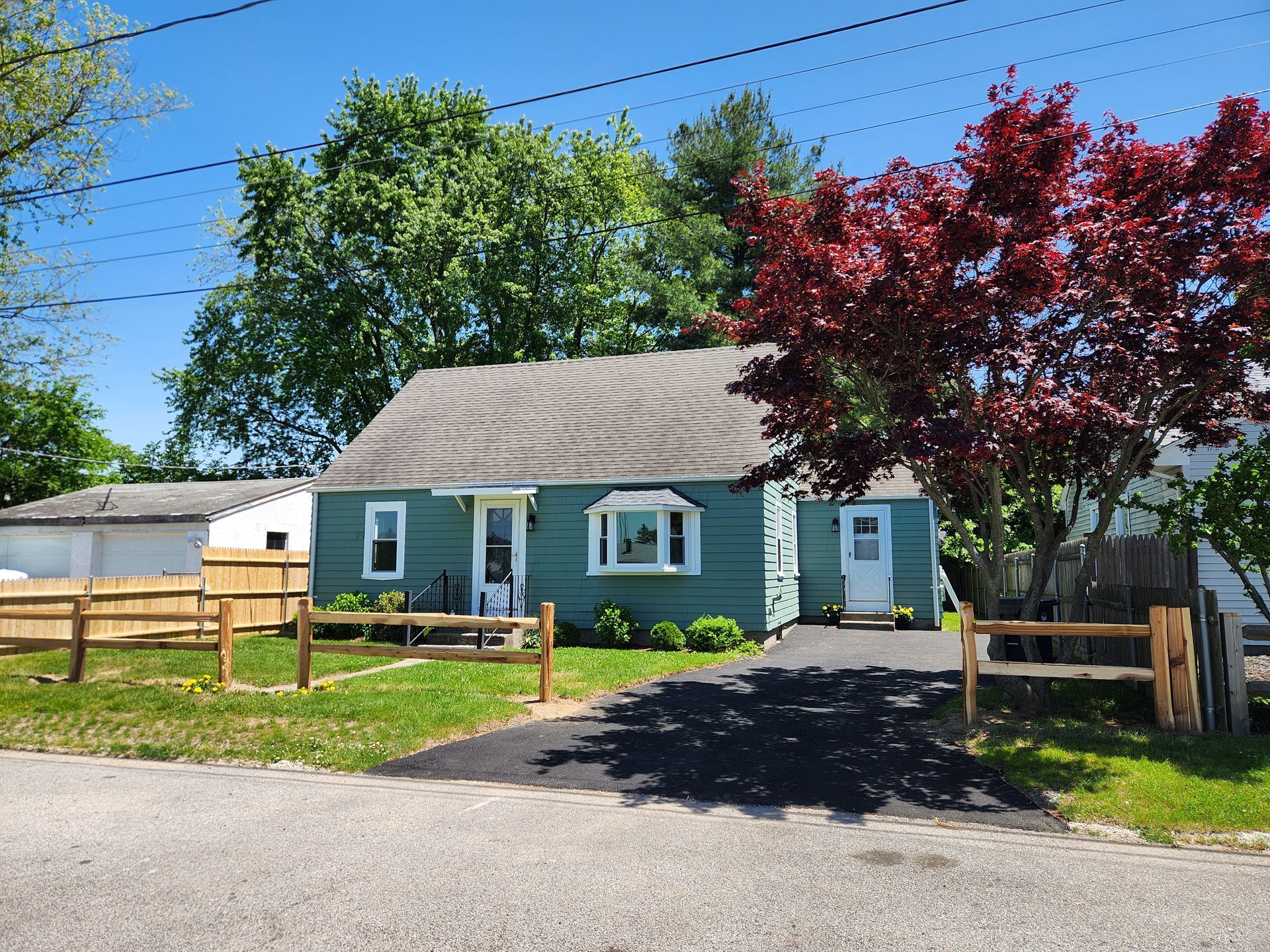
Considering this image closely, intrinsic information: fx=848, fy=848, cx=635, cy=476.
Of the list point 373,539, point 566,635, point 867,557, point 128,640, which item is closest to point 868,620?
point 867,557

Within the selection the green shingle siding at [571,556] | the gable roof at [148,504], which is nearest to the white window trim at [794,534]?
the green shingle siding at [571,556]

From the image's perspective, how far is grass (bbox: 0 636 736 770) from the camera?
8266 millimetres

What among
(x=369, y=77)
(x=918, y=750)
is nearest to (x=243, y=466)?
(x=369, y=77)

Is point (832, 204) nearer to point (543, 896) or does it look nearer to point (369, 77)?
point (543, 896)

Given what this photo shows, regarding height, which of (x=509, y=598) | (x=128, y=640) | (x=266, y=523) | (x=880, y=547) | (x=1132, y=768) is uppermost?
(x=266, y=523)

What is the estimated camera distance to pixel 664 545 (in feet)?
54.2

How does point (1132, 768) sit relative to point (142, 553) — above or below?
below

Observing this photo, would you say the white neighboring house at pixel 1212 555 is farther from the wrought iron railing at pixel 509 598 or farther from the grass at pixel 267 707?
the wrought iron railing at pixel 509 598

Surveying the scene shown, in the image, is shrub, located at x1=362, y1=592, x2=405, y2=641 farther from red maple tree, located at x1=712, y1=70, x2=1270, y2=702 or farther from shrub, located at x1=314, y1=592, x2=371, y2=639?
red maple tree, located at x1=712, y1=70, x2=1270, y2=702

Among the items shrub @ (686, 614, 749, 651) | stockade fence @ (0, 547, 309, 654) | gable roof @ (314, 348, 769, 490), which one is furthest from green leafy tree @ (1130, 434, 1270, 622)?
stockade fence @ (0, 547, 309, 654)

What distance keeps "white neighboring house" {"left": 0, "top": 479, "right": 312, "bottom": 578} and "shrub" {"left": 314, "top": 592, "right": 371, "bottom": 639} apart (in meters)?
2.87

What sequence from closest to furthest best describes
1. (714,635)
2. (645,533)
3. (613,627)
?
(714,635) < (613,627) < (645,533)

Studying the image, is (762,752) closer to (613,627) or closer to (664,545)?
(613,627)

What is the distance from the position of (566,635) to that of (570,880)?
1187 cm
